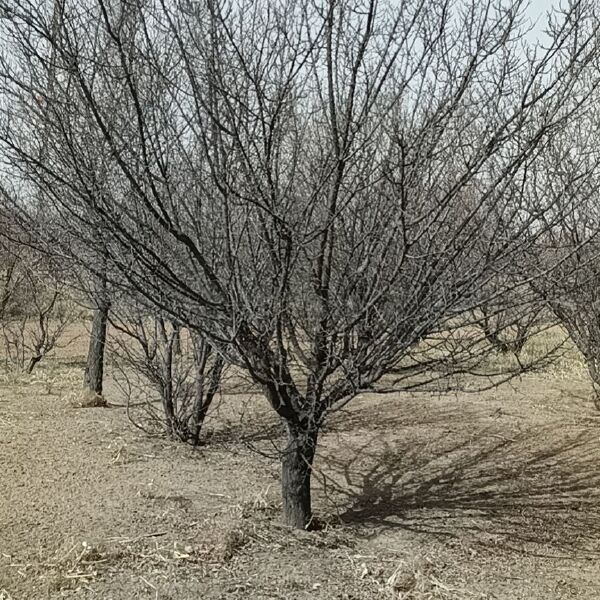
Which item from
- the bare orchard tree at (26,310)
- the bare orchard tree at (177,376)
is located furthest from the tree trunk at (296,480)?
the bare orchard tree at (26,310)

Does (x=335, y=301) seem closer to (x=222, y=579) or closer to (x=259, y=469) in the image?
(x=222, y=579)

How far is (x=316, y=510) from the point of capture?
175 inches

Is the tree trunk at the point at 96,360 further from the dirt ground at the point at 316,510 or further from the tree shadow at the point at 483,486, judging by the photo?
the tree shadow at the point at 483,486

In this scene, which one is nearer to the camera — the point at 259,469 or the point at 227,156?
the point at 227,156

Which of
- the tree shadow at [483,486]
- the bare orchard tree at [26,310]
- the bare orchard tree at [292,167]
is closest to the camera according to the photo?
the bare orchard tree at [292,167]

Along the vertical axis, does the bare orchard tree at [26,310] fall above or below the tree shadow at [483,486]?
above

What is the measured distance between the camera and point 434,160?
3.36 meters

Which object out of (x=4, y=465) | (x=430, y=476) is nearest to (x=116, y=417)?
(x=4, y=465)

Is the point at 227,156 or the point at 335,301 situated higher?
the point at 227,156

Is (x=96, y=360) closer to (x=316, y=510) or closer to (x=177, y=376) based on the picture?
(x=177, y=376)

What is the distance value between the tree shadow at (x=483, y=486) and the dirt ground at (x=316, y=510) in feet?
0.05

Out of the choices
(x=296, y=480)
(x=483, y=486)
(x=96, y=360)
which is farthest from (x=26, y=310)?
(x=296, y=480)

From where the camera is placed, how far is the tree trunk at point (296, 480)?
12.9 ft

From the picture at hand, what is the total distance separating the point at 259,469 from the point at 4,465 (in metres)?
1.80
